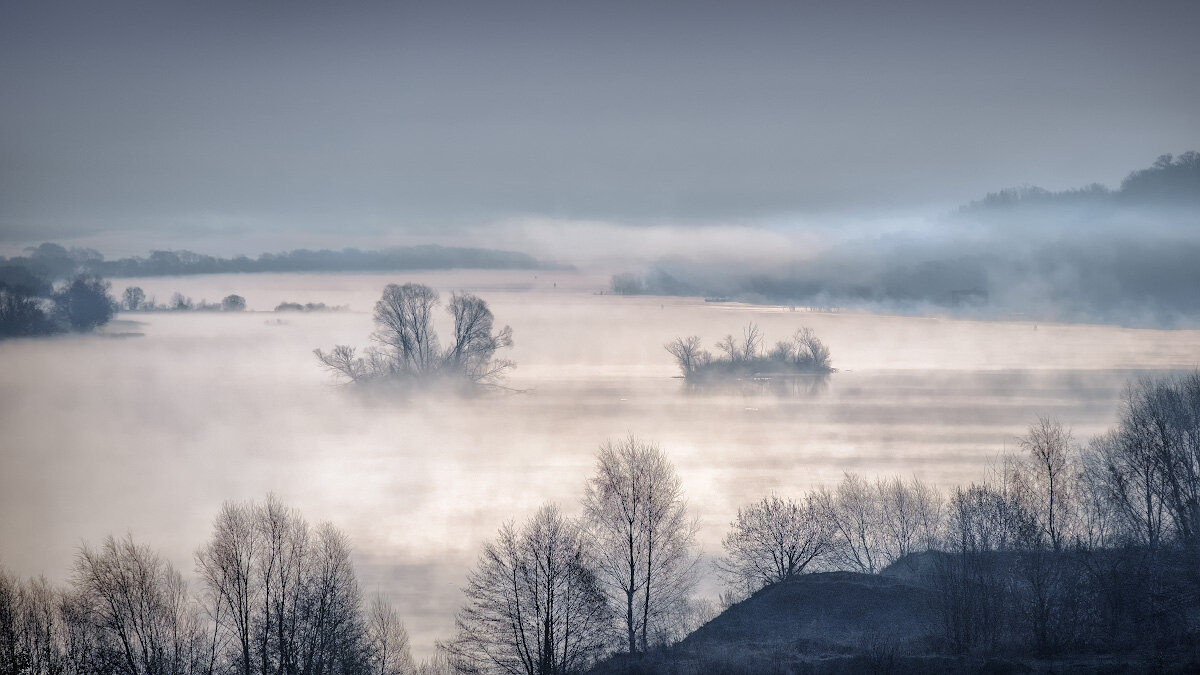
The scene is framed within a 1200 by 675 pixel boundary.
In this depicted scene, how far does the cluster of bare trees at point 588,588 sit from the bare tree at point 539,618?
48mm

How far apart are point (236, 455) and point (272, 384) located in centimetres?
3577

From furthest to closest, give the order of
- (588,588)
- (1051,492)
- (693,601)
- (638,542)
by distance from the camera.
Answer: (693,601) < (638,542) < (1051,492) < (588,588)

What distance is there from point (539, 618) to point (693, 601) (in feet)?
39.4

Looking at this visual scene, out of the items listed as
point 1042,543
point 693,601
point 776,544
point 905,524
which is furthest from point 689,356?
point 1042,543

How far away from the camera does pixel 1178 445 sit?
153 ft

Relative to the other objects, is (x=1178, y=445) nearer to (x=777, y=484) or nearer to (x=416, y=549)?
(x=777, y=484)

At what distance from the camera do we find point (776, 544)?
130ft

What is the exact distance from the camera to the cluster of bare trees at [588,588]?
103 ft

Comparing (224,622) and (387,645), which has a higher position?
(224,622)

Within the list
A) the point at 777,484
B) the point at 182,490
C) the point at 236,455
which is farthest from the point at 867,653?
the point at 236,455

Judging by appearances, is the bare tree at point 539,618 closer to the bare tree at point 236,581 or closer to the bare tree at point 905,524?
the bare tree at point 236,581

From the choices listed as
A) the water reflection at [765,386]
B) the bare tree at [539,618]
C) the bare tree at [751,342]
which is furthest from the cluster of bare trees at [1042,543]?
the bare tree at [751,342]

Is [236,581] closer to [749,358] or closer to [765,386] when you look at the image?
[765,386]

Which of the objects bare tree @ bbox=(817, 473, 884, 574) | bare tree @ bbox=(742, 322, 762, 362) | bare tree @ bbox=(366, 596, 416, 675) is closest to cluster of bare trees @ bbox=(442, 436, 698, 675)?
bare tree @ bbox=(366, 596, 416, 675)
